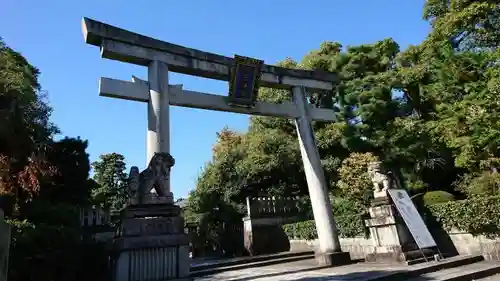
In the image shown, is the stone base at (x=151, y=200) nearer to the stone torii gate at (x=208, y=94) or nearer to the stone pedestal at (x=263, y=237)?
the stone torii gate at (x=208, y=94)

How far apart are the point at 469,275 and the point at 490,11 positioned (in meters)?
8.58

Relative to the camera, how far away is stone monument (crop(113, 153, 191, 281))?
5.31m

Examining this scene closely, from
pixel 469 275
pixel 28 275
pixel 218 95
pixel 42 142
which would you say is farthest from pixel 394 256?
pixel 42 142

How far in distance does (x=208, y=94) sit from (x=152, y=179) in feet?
12.4

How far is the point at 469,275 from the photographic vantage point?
268 inches

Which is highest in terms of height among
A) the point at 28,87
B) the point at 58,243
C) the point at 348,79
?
the point at 348,79

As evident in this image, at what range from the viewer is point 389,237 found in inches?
342

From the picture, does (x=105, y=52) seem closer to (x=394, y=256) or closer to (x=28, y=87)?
(x=28, y=87)

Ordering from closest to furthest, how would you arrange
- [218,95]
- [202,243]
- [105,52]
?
[105,52], [218,95], [202,243]

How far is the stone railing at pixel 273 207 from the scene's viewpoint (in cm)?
1341

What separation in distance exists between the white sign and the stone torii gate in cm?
177

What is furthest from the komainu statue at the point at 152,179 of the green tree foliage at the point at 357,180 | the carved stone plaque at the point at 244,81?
the green tree foliage at the point at 357,180

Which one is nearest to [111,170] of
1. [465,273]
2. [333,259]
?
[333,259]

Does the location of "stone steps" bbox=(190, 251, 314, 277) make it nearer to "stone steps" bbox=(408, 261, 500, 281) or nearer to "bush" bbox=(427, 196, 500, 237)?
Result: "bush" bbox=(427, 196, 500, 237)
